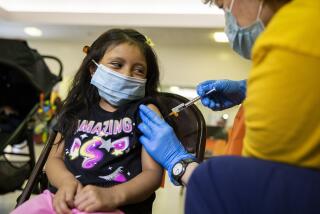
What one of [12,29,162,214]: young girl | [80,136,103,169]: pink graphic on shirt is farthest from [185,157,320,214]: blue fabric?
[80,136,103,169]: pink graphic on shirt

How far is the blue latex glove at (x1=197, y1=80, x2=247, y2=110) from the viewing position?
123 centimetres

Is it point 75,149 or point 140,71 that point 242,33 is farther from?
point 75,149

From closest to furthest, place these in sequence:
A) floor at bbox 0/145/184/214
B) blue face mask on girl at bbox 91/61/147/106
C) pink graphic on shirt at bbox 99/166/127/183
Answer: pink graphic on shirt at bbox 99/166/127/183, blue face mask on girl at bbox 91/61/147/106, floor at bbox 0/145/184/214

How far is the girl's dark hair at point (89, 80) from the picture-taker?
4.14 feet

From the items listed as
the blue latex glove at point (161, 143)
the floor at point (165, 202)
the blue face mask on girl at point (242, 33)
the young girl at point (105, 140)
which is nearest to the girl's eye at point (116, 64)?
the young girl at point (105, 140)

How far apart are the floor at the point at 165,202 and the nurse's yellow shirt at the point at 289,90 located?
1728 mm

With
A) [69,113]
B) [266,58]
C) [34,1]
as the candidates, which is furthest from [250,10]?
[34,1]

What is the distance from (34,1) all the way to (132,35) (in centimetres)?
404

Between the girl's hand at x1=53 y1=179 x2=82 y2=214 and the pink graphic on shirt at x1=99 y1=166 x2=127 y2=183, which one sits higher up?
the girl's hand at x1=53 y1=179 x2=82 y2=214

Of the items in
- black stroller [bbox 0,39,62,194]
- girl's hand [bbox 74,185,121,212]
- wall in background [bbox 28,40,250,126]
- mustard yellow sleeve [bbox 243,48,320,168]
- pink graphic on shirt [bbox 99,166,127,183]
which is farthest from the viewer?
wall in background [bbox 28,40,250,126]

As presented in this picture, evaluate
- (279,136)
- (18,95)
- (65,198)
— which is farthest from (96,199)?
(18,95)

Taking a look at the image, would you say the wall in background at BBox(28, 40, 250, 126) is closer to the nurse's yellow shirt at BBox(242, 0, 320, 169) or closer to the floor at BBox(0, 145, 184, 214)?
the floor at BBox(0, 145, 184, 214)

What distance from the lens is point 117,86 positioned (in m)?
1.20

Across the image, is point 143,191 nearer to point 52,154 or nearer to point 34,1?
point 52,154
